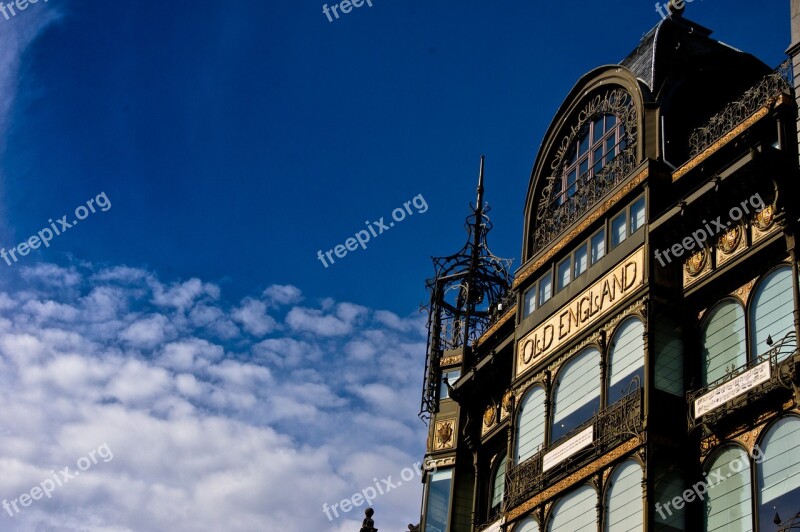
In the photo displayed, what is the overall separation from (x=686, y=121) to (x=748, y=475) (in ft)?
38.3

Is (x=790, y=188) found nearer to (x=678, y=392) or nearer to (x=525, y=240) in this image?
(x=678, y=392)

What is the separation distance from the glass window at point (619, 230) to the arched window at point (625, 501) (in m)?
6.72

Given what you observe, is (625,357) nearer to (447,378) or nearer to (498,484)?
(498,484)

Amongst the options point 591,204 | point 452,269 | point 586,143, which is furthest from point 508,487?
point 452,269

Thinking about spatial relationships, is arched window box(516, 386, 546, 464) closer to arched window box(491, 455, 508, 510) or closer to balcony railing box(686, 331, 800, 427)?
arched window box(491, 455, 508, 510)

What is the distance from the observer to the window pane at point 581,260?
35.6m

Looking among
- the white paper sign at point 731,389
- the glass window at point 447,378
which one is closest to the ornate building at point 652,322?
the white paper sign at point 731,389

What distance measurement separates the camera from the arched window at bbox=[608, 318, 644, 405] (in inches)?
1233

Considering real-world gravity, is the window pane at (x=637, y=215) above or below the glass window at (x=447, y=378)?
below

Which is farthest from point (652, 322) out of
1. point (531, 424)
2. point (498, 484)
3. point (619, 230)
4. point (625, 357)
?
point (498, 484)

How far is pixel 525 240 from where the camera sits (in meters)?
39.8

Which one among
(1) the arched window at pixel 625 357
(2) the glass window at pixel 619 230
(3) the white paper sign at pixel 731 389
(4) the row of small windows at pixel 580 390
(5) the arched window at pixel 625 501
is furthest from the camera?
(2) the glass window at pixel 619 230

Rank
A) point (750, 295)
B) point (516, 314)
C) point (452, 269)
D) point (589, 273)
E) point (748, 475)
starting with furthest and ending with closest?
1. point (452, 269)
2. point (516, 314)
3. point (589, 273)
4. point (750, 295)
5. point (748, 475)

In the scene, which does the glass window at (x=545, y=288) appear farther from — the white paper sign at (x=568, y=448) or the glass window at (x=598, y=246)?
the white paper sign at (x=568, y=448)
